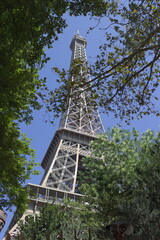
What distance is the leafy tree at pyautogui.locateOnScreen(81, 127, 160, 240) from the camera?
453 inches

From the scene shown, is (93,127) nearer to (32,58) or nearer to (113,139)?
(113,139)

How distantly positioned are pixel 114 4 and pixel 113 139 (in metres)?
12.0

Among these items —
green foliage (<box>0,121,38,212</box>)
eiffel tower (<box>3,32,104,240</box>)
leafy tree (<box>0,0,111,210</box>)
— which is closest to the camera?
leafy tree (<box>0,0,111,210</box>)

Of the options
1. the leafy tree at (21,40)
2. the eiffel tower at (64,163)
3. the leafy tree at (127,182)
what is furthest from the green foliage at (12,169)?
the eiffel tower at (64,163)

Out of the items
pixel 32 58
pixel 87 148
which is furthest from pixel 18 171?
pixel 87 148

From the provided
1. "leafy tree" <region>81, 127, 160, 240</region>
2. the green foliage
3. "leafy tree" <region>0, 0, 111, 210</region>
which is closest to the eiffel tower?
"leafy tree" <region>81, 127, 160, 240</region>

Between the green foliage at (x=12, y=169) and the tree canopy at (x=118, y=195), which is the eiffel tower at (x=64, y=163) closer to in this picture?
the tree canopy at (x=118, y=195)

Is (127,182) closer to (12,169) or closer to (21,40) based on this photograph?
(12,169)

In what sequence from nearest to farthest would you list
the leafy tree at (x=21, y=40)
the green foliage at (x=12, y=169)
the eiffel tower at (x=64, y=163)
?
the leafy tree at (x=21, y=40) → the green foliage at (x=12, y=169) → the eiffel tower at (x=64, y=163)

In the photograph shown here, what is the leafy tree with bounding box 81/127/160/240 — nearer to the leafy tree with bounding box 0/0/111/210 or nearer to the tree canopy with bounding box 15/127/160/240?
the tree canopy with bounding box 15/127/160/240

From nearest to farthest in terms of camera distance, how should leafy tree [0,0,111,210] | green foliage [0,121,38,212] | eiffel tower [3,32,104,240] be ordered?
1. leafy tree [0,0,111,210]
2. green foliage [0,121,38,212]
3. eiffel tower [3,32,104,240]

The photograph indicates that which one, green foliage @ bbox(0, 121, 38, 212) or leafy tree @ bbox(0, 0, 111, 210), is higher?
leafy tree @ bbox(0, 0, 111, 210)

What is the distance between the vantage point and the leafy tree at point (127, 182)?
453 inches

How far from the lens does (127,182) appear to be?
14.9 meters
